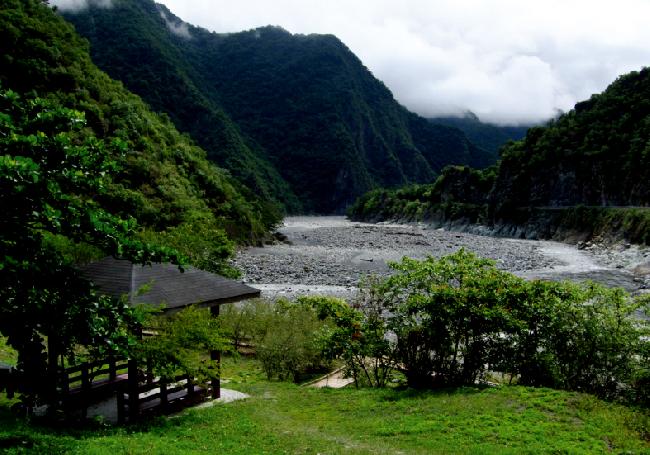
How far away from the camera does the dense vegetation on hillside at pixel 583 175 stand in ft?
252

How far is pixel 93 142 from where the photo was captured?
26.1 ft

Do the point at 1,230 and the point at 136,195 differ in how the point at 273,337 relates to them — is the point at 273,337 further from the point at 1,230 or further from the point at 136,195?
the point at 136,195

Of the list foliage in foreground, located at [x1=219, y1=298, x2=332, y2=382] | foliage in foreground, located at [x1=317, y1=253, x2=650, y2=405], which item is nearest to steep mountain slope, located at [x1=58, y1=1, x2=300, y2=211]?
foliage in foreground, located at [x1=219, y1=298, x2=332, y2=382]

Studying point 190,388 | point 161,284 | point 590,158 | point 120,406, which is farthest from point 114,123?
point 590,158

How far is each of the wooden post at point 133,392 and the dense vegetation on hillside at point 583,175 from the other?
62.7 metres

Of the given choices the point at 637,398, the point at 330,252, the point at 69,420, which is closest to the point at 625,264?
the point at 330,252

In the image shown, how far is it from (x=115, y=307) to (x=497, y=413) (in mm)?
8132

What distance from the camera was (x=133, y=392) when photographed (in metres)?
10.7

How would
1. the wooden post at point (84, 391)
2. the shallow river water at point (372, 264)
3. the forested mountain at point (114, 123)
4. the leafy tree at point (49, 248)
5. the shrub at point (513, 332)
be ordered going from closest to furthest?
1. the leafy tree at point (49, 248)
2. the wooden post at point (84, 391)
3. the shrub at point (513, 332)
4. the shallow river water at point (372, 264)
5. the forested mountain at point (114, 123)

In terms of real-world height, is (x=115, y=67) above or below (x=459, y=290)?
above

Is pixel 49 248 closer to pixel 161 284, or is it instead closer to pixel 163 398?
pixel 161 284

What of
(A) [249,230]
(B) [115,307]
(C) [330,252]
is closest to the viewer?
(B) [115,307]

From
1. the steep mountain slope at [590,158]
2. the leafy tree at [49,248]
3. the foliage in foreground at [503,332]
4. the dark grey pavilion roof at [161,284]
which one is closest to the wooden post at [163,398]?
the dark grey pavilion roof at [161,284]

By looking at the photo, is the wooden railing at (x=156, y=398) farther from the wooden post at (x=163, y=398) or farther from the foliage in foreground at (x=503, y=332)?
the foliage in foreground at (x=503, y=332)
